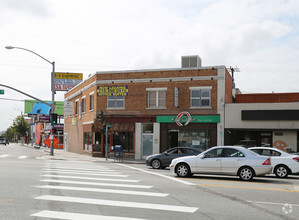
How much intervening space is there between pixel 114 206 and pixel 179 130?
2050 centimetres

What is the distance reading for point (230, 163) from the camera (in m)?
14.5

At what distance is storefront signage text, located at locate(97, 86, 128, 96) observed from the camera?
30.6m

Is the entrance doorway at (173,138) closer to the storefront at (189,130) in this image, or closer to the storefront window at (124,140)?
the storefront at (189,130)

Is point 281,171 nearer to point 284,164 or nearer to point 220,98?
point 284,164

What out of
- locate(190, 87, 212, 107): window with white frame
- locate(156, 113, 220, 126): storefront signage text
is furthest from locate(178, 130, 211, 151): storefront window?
locate(190, 87, 212, 107): window with white frame

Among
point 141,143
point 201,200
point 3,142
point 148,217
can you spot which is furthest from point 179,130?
point 3,142

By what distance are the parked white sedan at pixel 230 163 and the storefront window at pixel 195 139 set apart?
1292cm

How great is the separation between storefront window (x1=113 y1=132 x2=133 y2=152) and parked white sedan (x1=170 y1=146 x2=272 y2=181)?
15.4 m

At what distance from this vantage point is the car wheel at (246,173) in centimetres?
1430

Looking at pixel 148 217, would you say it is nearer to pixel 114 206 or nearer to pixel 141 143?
pixel 114 206

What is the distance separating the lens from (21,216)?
7.45m

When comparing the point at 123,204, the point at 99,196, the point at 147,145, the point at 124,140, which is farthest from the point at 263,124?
the point at 123,204

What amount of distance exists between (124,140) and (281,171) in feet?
53.8

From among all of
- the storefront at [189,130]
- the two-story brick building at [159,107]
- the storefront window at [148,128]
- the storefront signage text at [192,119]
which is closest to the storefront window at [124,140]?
the two-story brick building at [159,107]
